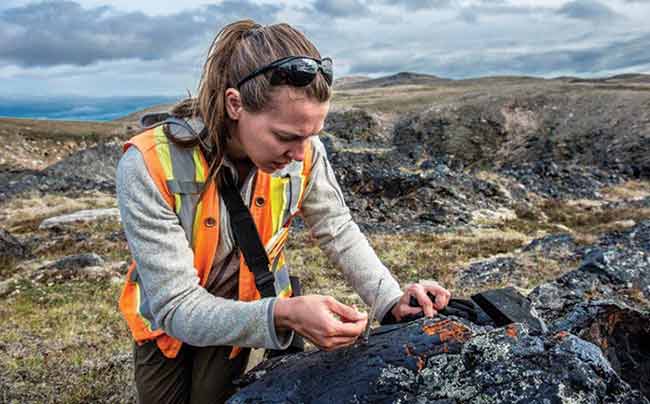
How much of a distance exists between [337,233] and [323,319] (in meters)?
1.45

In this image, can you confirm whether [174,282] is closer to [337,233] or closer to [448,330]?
[337,233]

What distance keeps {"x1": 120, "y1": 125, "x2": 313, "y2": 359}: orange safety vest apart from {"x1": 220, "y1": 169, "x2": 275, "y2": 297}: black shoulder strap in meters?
0.06

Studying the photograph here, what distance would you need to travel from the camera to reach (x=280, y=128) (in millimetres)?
2812

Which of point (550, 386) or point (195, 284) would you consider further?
point (195, 284)

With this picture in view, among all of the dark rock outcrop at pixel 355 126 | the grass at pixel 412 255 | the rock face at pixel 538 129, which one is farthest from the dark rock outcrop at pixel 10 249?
the dark rock outcrop at pixel 355 126

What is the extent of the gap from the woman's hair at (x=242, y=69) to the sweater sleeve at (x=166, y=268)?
34 cm

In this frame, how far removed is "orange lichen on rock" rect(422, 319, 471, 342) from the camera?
2.61 meters

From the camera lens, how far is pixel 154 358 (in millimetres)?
3564

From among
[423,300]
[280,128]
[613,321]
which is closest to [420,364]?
[423,300]

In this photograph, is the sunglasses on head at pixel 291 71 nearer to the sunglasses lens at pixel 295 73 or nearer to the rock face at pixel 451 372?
the sunglasses lens at pixel 295 73

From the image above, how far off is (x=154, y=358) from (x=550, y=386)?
2557 mm

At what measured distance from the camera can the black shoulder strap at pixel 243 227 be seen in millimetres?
3074

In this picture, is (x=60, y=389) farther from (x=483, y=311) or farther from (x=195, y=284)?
(x=483, y=311)

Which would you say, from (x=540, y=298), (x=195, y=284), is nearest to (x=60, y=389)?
(x=195, y=284)
